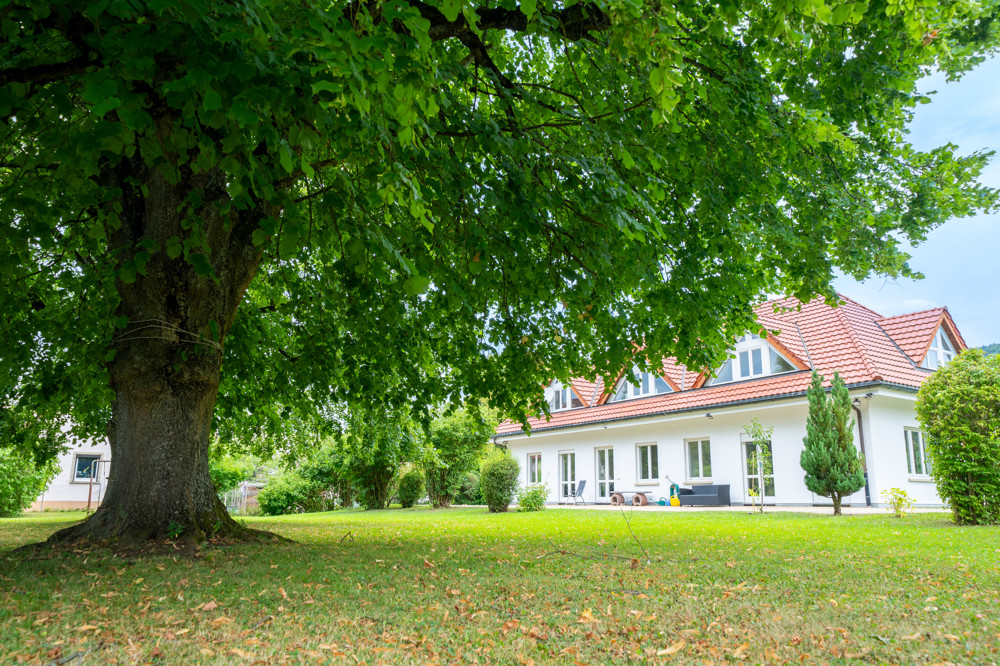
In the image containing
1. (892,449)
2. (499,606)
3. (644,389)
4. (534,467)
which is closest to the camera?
(499,606)

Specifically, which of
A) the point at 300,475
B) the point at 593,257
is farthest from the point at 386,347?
the point at 300,475

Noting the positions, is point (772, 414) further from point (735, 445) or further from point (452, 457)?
point (452, 457)

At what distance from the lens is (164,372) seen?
21.2 ft

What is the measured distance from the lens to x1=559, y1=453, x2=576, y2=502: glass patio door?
27.6m

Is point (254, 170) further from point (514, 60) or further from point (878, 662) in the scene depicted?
point (514, 60)

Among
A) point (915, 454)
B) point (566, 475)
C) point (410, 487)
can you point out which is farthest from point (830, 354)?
point (410, 487)

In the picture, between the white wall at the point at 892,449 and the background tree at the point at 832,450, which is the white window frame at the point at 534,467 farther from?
the background tree at the point at 832,450

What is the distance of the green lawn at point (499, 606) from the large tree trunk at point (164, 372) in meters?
0.61

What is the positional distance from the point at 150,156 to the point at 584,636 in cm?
430

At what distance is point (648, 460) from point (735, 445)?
397 centimetres

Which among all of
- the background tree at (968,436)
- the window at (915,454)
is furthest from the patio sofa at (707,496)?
the background tree at (968,436)

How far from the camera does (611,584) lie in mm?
5027

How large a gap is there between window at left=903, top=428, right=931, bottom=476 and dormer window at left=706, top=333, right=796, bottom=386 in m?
3.81

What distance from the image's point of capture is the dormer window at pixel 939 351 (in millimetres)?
21516
